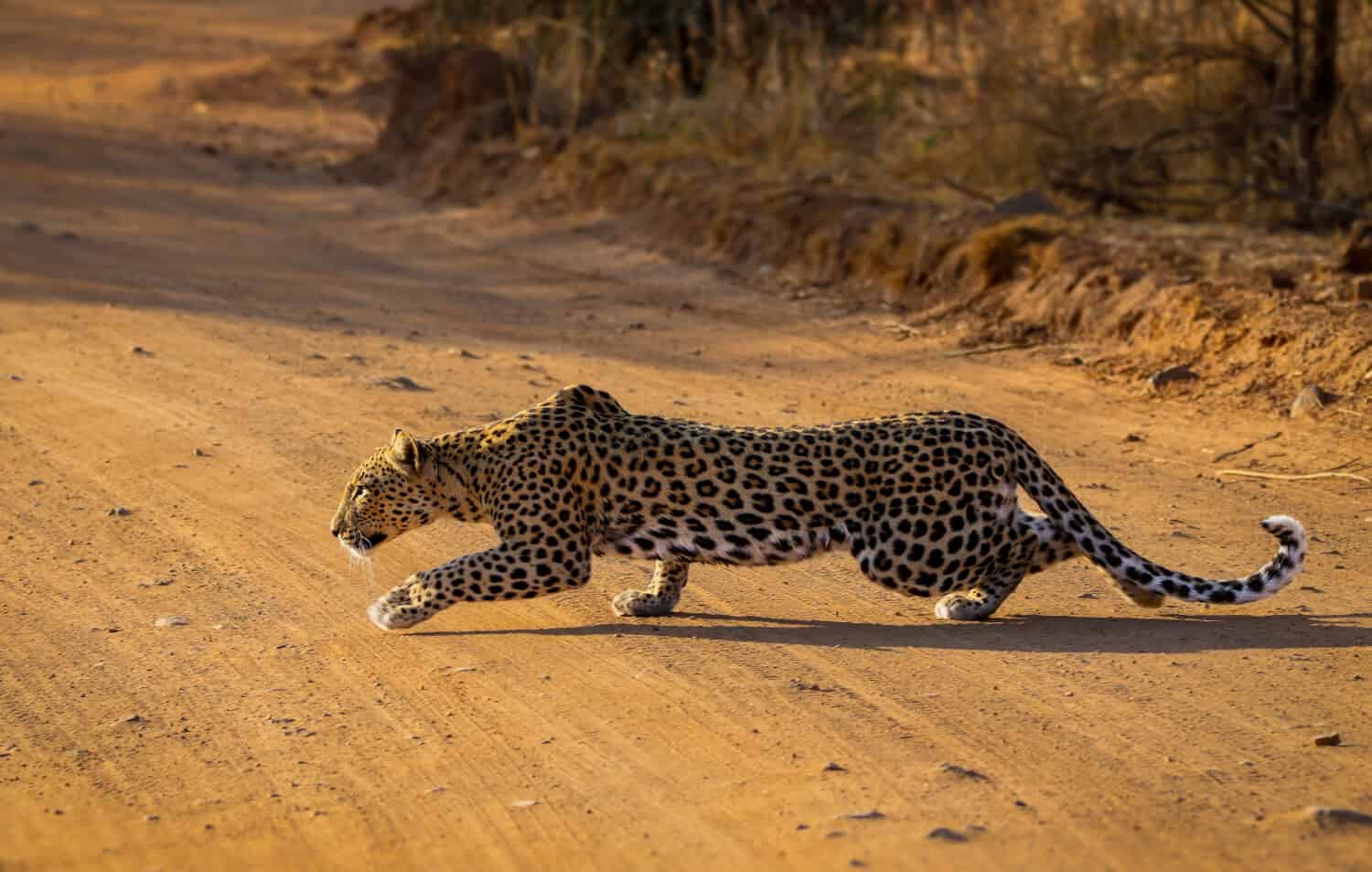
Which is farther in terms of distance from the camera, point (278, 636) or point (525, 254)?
point (525, 254)

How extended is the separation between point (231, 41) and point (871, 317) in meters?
27.2

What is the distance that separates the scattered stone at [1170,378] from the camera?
37.0 feet

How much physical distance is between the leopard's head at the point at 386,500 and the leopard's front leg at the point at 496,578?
36 cm

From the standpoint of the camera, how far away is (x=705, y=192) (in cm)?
1691

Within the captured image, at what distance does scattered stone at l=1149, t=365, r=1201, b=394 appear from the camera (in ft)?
37.0

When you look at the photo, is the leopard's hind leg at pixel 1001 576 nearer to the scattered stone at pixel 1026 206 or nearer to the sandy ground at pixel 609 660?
the sandy ground at pixel 609 660

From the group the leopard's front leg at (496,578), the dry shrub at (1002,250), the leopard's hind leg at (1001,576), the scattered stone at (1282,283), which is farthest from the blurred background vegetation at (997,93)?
the leopard's front leg at (496,578)

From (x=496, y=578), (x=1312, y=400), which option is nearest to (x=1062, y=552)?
(x=496, y=578)

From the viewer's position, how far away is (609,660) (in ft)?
21.7

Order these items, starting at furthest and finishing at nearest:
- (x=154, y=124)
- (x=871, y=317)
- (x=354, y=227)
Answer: (x=154, y=124)
(x=354, y=227)
(x=871, y=317)

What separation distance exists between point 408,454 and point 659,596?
3.91 ft

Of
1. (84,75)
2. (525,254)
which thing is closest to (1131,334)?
(525,254)

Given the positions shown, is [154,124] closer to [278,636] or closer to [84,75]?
[84,75]

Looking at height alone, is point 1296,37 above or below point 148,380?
above
